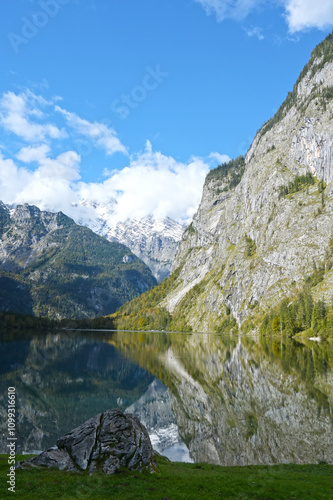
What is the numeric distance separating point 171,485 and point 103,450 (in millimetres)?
5055

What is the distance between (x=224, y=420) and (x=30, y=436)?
72.6 feet

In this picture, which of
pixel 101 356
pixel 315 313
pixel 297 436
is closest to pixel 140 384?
Result: pixel 297 436

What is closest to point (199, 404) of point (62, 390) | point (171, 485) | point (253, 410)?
point (253, 410)

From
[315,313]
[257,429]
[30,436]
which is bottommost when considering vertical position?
[30,436]

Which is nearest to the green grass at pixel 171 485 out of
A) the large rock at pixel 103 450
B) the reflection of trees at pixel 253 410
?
the large rock at pixel 103 450

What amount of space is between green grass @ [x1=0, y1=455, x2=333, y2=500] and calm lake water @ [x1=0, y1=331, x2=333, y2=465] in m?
8.43

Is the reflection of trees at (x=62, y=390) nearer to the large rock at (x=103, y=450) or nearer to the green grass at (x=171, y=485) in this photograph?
the large rock at (x=103, y=450)

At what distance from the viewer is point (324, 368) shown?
6831 centimetres

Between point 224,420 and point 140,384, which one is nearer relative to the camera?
point 224,420

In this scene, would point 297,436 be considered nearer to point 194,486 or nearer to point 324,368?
point 194,486

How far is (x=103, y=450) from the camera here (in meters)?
22.4

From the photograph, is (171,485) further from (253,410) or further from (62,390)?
(62,390)

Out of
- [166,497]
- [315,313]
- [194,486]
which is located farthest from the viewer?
[315,313]

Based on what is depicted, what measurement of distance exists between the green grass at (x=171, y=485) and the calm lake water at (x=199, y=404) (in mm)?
8435
